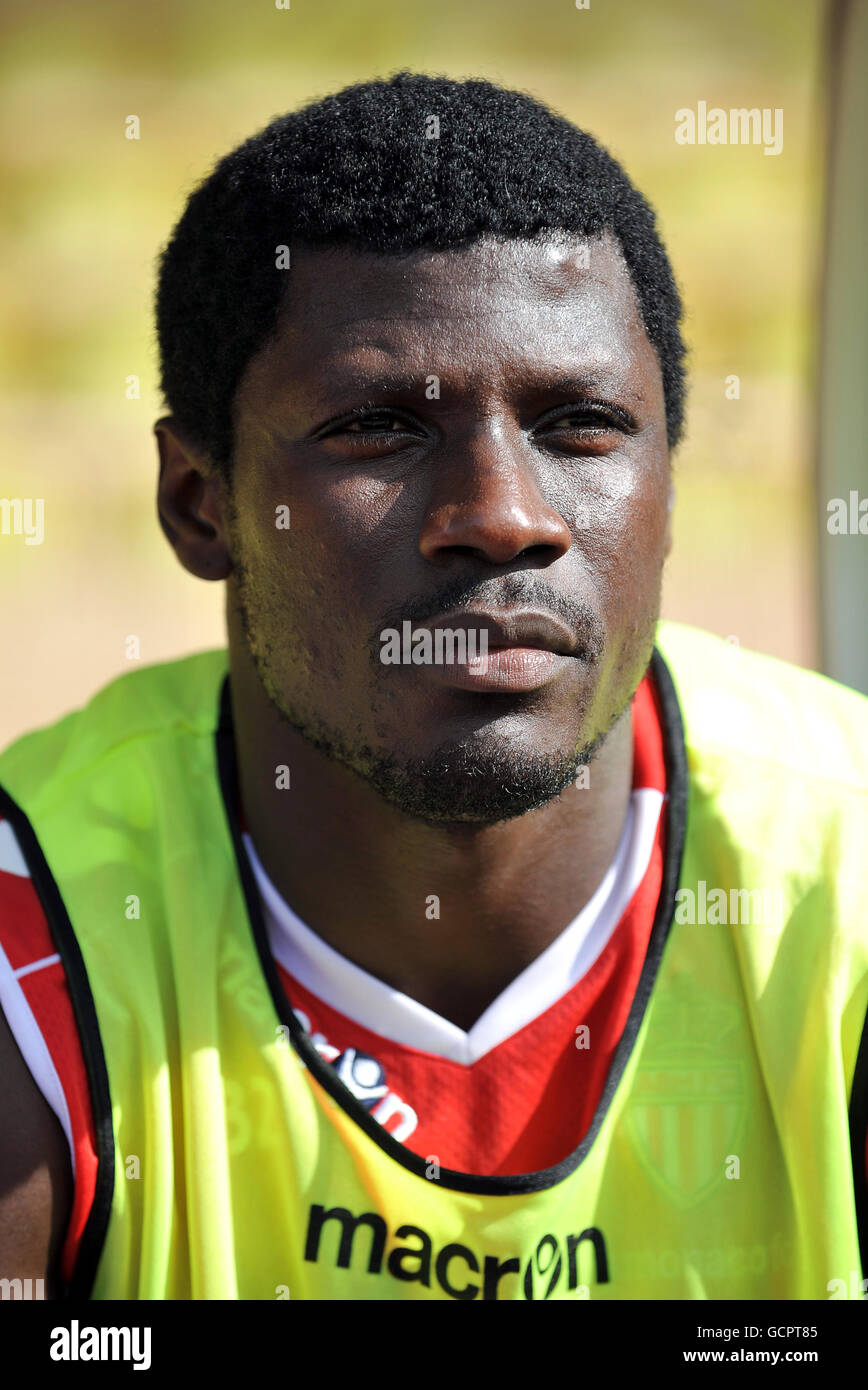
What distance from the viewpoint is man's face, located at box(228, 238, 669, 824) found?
1.67 meters

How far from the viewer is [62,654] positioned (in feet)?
13.8

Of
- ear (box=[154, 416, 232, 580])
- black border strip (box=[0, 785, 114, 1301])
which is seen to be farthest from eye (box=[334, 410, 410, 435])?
black border strip (box=[0, 785, 114, 1301])

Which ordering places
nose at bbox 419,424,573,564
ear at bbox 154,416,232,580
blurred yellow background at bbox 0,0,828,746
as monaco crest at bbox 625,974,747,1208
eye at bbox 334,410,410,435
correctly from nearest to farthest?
nose at bbox 419,424,573,564 < eye at bbox 334,410,410,435 < as monaco crest at bbox 625,974,747,1208 < ear at bbox 154,416,232,580 < blurred yellow background at bbox 0,0,828,746

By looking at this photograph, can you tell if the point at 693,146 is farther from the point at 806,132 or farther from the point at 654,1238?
the point at 654,1238

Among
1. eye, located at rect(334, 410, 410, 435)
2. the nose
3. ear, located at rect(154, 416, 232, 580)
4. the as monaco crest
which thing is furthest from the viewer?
ear, located at rect(154, 416, 232, 580)

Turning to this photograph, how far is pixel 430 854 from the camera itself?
1.92 metres

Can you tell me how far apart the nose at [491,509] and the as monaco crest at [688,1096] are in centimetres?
73

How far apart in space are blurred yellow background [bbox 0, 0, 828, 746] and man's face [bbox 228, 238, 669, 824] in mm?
2284

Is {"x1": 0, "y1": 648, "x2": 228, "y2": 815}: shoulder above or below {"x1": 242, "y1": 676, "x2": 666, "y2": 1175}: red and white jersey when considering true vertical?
above

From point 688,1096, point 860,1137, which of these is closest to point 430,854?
point 688,1096

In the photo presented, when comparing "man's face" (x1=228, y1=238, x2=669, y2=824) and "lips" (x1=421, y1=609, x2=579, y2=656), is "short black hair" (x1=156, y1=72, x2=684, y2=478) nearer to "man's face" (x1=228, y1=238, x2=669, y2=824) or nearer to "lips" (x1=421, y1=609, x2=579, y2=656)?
"man's face" (x1=228, y1=238, x2=669, y2=824)

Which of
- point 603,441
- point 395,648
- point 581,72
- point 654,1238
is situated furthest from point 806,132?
point 654,1238

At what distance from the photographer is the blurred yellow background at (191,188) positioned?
395 cm

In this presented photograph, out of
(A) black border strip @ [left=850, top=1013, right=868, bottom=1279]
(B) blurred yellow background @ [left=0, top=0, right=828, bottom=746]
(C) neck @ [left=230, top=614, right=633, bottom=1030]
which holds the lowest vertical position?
(A) black border strip @ [left=850, top=1013, right=868, bottom=1279]
